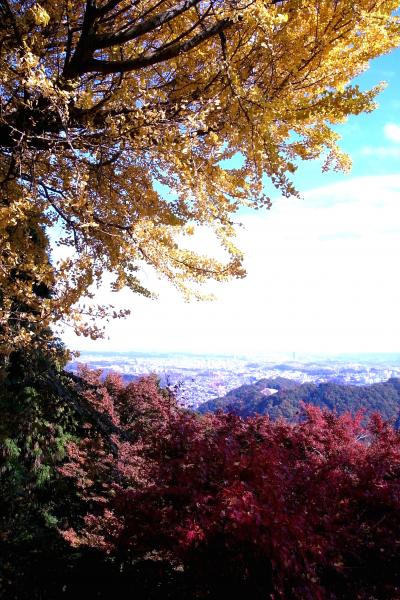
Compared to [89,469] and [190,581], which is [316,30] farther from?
[89,469]

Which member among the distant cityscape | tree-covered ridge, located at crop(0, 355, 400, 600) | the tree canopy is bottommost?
the distant cityscape

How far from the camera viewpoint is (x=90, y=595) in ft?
15.4

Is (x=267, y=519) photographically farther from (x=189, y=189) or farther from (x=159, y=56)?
(x=159, y=56)

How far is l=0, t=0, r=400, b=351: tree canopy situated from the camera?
8.75ft

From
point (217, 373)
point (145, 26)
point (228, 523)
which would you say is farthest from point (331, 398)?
point (217, 373)

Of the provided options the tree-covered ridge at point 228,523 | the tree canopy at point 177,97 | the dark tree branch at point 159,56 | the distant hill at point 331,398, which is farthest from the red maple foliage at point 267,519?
the distant hill at point 331,398

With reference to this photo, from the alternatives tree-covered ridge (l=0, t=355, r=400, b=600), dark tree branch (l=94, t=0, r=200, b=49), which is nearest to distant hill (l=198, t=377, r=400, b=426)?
tree-covered ridge (l=0, t=355, r=400, b=600)

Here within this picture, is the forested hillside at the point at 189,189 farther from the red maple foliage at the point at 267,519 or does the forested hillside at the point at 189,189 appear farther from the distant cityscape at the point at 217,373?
the distant cityscape at the point at 217,373

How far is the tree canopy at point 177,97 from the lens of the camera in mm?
2668

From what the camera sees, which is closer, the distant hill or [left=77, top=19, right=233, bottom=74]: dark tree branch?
[left=77, top=19, right=233, bottom=74]: dark tree branch

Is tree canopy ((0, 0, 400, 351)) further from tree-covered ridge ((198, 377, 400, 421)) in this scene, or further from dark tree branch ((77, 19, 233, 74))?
tree-covered ridge ((198, 377, 400, 421))

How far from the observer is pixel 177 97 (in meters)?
3.58

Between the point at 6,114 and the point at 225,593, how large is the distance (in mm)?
4304

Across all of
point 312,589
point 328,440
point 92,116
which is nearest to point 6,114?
point 92,116
